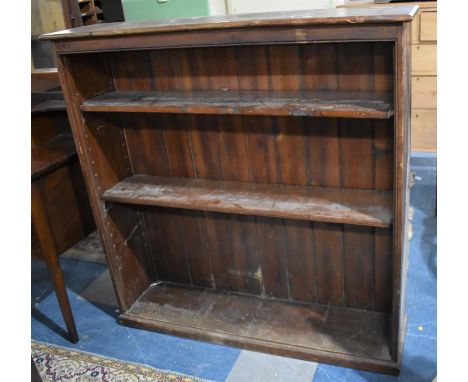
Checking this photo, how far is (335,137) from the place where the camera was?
191cm

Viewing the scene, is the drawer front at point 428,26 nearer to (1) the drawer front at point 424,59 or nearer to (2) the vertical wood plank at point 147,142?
(1) the drawer front at point 424,59

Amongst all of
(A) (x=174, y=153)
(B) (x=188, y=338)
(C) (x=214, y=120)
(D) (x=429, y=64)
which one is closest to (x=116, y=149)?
(A) (x=174, y=153)

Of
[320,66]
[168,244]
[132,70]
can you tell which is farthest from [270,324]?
[132,70]

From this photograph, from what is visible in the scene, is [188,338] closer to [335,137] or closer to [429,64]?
[335,137]

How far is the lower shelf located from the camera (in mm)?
2008

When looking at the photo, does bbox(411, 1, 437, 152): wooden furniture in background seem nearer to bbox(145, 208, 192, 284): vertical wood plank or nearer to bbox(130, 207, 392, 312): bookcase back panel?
bbox(130, 207, 392, 312): bookcase back panel

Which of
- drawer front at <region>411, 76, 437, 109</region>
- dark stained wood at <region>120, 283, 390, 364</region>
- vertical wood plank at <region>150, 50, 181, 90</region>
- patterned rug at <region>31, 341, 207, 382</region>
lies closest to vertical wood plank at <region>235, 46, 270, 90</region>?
vertical wood plank at <region>150, 50, 181, 90</region>

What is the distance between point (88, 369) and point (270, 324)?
30.4 inches

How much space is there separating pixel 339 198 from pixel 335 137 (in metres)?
0.22

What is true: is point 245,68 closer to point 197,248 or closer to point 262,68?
point 262,68

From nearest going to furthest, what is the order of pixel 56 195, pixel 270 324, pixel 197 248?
pixel 270 324, pixel 56 195, pixel 197 248

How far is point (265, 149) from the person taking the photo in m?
2.04

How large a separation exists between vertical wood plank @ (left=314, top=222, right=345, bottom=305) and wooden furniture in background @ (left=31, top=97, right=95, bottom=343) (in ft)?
3.62

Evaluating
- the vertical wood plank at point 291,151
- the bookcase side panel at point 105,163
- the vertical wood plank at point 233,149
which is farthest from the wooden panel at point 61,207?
the vertical wood plank at point 291,151
